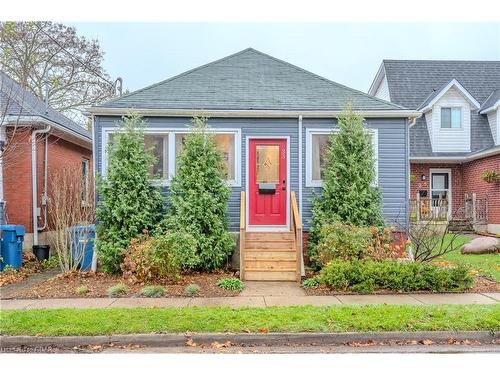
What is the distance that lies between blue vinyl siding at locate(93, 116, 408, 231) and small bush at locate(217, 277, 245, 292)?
2.21 metres

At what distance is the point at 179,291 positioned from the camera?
7422mm

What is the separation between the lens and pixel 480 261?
10375mm

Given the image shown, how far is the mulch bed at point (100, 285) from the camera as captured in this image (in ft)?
23.8

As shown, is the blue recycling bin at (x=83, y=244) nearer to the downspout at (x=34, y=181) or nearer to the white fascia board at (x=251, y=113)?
the downspout at (x=34, y=181)

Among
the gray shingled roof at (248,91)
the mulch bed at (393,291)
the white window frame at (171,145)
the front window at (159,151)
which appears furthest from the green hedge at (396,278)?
the front window at (159,151)

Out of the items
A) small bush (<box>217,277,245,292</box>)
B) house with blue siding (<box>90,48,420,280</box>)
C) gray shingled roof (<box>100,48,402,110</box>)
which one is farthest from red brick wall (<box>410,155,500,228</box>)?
small bush (<box>217,277,245,292</box>)

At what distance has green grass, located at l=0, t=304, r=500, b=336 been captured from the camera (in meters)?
5.20

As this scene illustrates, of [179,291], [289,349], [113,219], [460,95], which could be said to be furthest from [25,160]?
[460,95]

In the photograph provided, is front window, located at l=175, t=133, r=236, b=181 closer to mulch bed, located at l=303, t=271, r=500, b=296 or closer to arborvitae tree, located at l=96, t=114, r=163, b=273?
arborvitae tree, located at l=96, t=114, r=163, b=273

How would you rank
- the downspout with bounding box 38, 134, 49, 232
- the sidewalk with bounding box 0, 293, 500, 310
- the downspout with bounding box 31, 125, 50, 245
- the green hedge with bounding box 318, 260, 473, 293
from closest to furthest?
the sidewalk with bounding box 0, 293, 500, 310
the green hedge with bounding box 318, 260, 473, 293
the downspout with bounding box 31, 125, 50, 245
the downspout with bounding box 38, 134, 49, 232

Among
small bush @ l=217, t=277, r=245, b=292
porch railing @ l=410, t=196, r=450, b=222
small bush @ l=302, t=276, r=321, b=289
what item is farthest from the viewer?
porch railing @ l=410, t=196, r=450, b=222

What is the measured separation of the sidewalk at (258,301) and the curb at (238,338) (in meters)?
1.35

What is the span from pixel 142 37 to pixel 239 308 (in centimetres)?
1227

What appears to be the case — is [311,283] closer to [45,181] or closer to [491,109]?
[45,181]
